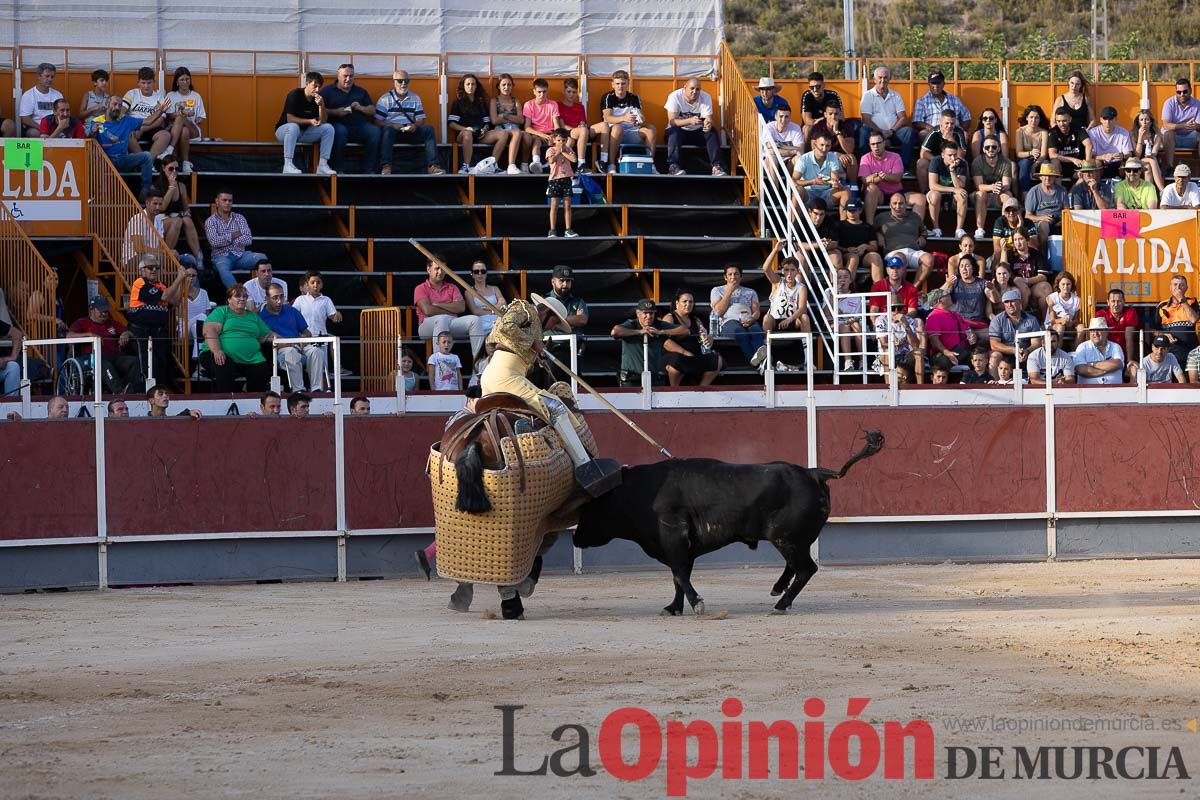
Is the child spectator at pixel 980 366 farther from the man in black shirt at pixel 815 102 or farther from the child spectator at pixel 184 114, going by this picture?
the child spectator at pixel 184 114

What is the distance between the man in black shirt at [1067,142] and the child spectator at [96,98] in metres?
10.7

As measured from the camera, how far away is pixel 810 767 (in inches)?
260

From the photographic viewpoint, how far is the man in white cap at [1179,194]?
2042cm

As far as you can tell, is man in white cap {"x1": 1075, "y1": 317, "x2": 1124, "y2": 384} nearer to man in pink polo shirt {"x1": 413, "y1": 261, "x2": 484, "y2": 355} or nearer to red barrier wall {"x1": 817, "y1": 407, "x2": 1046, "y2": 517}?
red barrier wall {"x1": 817, "y1": 407, "x2": 1046, "y2": 517}

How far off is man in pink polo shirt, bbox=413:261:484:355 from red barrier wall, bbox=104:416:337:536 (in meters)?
2.13

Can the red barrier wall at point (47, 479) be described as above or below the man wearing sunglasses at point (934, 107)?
below

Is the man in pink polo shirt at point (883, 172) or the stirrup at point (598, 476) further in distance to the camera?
the man in pink polo shirt at point (883, 172)

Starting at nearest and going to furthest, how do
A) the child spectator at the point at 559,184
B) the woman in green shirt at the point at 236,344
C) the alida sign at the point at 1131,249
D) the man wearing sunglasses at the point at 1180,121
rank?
the woman in green shirt at the point at 236,344 < the alida sign at the point at 1131,249 < the child spectator at the point at 559,184 < the man wearing sunglasses at the point at 1180,121

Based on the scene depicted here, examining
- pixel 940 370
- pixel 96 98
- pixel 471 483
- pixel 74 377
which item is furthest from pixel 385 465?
pixel 96 98

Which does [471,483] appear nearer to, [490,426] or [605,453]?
[490,426]

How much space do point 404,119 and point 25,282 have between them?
5203 millimetres

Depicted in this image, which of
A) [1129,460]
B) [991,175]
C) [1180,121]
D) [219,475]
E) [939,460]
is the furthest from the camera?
[1180,121]

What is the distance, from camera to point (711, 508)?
1128 cm

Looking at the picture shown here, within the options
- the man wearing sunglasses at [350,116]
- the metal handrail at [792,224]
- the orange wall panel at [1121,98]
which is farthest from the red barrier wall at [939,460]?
the orange wall panel at [1121,98]
